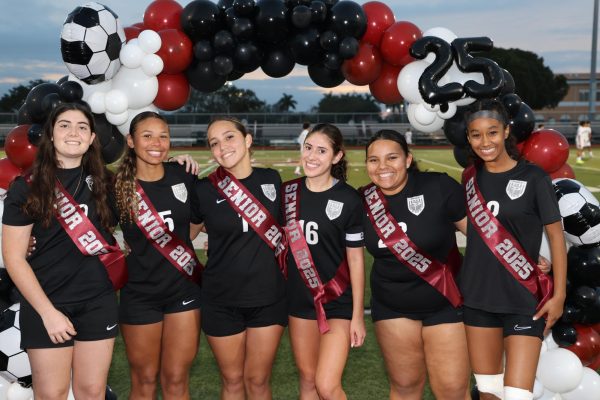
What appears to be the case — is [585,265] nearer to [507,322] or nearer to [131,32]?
[507,322]

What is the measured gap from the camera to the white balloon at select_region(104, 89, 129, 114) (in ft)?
13.8

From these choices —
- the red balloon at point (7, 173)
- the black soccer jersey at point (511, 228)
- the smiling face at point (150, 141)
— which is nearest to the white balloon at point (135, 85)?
the red balloon at point (7, 173)

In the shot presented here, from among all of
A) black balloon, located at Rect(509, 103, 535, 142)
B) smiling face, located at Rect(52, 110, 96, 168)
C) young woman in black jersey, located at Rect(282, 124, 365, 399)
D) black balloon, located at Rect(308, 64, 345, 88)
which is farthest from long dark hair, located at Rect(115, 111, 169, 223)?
black balloon, located at Rect(509, 103, 535, 142)

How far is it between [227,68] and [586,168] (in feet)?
66.0

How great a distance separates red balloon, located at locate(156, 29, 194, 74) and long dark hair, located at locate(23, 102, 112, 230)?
1.46 meters

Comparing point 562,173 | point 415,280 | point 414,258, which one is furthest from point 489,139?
point 562,173

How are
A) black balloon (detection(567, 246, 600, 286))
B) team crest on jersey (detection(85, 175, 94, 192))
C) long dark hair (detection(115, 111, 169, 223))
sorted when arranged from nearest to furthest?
team crest on jersey (detection(85, 175, 94, 192))
long dark hair (detection(115, 111, 169, 223))
black balloon (detection(567, 246, 600, 286))

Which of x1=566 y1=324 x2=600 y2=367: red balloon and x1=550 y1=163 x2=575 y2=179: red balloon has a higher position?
x1=550 y1=163 x2=575 y2=179: red balloon

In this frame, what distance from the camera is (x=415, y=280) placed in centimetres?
320

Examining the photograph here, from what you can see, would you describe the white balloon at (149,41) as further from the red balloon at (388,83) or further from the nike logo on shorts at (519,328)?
the nike logo on shorts at (519,328)

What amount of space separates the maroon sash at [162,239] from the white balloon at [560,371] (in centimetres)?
233

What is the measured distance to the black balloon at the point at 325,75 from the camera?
4.64 meters

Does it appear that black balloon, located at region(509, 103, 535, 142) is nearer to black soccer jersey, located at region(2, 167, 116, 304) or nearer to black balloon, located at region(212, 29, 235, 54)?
black balloon, located at region(212, 29, 235, 54)

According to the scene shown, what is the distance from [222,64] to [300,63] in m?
0.63
